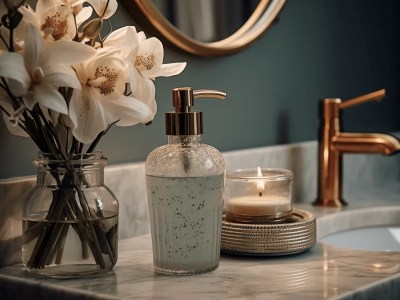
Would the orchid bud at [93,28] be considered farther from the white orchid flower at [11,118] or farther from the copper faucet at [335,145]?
the copper faucet at [335,145]

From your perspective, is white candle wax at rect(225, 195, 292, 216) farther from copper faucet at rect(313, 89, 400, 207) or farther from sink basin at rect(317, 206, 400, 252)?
copper faucet at rect(313, 89, 400, 207)

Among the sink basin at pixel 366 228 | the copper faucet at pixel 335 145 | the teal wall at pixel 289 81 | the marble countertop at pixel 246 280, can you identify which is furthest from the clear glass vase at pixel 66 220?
the copper faucet at pixel 335 145

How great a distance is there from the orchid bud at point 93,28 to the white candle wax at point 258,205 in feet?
1.06

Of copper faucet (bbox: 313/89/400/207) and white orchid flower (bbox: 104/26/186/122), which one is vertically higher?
white orchid flower (bbox: 104/26/186/122)

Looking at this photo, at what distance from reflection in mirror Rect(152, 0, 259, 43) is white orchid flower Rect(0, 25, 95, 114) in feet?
1.29

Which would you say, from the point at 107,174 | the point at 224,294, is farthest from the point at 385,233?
the point at 224,294

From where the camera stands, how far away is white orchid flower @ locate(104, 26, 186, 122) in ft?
3.05

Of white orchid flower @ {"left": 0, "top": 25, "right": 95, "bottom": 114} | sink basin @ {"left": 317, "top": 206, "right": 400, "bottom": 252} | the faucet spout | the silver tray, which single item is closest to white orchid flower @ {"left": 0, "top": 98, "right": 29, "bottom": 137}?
white orchid flower @ {"left": 0, "top": 25, "right": 95, "bottom": 114}

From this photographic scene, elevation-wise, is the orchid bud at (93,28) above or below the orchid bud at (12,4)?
below

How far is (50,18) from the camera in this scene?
88 cm

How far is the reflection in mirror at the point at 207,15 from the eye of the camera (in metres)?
1.27

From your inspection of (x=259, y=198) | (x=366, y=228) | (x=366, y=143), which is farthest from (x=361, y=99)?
(x=259, y=198)

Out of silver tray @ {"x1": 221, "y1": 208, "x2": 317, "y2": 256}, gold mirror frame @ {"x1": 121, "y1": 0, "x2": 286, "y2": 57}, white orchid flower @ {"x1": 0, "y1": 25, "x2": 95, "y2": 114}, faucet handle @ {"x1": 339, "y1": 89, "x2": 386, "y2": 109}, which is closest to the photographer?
white orchid flower @ {"x1": 0, "y1": 25, "x2": 95, "y2": 114}

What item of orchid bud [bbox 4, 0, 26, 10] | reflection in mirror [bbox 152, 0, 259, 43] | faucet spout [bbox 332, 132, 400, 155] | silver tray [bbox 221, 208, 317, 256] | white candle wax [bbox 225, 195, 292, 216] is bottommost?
silver tray [bbox 221, 208, 317, 256]
